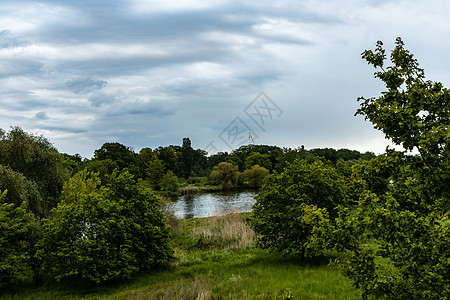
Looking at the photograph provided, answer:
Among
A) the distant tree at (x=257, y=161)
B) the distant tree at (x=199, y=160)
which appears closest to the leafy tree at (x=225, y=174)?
the distant tree at (x=257, y=161)

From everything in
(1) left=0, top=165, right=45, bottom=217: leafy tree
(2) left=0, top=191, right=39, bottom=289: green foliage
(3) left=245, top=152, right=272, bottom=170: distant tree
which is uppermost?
(3) left=245, top=152, right=272, bottom=170: distant tree

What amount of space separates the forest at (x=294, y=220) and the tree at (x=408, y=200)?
0.02 metres

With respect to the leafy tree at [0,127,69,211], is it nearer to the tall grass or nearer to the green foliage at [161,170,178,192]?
the tall grass

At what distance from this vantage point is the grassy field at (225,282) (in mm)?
9094

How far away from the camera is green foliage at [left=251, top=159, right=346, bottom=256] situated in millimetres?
12680

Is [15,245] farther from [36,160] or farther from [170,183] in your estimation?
[170,183]

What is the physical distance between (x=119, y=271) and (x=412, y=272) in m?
8.81

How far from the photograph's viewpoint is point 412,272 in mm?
4457

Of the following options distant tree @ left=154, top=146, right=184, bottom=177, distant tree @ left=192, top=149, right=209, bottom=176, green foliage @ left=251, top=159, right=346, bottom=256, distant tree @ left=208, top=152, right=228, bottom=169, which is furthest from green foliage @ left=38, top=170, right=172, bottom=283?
distant tree @ left=208, top=152, right=228, bottom=169

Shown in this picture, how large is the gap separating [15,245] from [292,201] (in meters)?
10.2

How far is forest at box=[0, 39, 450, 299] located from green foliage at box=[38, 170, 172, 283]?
0.13ft

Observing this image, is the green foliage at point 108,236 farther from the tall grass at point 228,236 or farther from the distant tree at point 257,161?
the distant tree at point 257,161

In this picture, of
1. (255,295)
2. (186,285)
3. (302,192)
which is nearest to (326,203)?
(302,192)

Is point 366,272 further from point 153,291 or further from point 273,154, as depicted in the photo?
point 273,154
